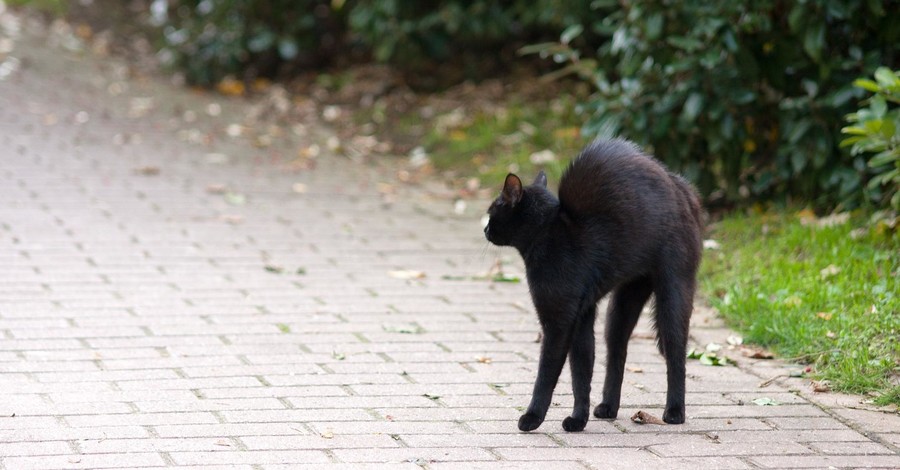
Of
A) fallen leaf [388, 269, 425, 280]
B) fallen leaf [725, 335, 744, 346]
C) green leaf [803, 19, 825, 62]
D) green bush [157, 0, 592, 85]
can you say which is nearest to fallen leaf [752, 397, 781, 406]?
fallen leaf [725, 335, 744, 346]

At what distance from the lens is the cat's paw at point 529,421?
4.28 m

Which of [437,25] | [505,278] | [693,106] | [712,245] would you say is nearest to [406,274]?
[505,278]

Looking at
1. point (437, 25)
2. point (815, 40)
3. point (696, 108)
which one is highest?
point (815, 40)

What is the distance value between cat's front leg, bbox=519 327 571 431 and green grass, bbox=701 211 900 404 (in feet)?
4.64

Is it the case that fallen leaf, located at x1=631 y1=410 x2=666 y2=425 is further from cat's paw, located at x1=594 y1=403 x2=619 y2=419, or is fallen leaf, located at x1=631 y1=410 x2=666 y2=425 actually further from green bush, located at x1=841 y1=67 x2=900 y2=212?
green bush, located at x1=841 y1=67 x2=900 y2=212

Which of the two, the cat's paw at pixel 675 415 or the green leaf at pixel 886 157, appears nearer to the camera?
the cat's paw at pixel 675 415

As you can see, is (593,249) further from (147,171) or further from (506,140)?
(147,171)

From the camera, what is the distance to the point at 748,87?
7.14 meters

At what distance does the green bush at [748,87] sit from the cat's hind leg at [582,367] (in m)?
2.97

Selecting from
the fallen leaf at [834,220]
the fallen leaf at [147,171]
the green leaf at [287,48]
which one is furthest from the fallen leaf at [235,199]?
the fallen leaf at [834,220]

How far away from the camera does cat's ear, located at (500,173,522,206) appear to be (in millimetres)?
4180

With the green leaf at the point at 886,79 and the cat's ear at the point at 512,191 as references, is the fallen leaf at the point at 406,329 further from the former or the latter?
the green leaf at the point at 886,79

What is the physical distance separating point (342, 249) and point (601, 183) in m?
3.42

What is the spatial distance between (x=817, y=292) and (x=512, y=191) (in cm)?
224
